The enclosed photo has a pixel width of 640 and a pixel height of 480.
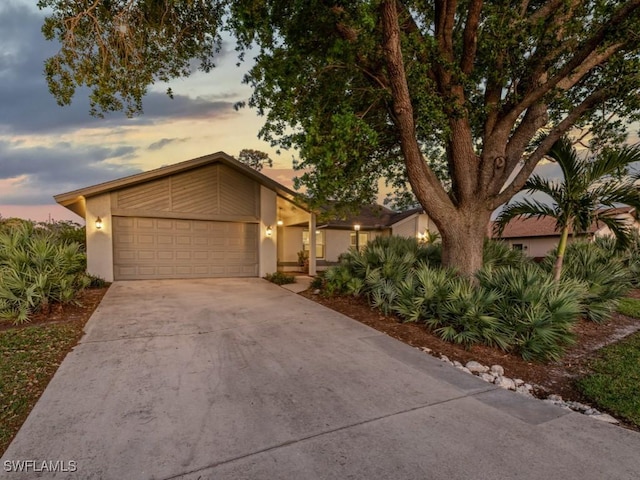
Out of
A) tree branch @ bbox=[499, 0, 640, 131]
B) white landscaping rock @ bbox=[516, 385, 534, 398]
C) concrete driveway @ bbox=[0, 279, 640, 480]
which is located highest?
tree branch @ bbox=[499, 0, 640, 131]

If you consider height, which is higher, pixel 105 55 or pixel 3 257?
pixel 105 55

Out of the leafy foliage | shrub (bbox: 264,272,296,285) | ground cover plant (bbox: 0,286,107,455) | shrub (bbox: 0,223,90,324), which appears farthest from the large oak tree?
ground cover plant (bbox: 0,286,107,455)

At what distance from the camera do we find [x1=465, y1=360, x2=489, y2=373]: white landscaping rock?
14.8ft

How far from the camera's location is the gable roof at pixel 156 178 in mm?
10265

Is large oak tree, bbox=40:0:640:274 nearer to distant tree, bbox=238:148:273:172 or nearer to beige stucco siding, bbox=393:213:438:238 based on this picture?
beige stucco siding, bbox=393:213:438:238

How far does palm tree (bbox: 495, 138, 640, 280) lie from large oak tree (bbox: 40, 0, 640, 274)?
0.72 metres

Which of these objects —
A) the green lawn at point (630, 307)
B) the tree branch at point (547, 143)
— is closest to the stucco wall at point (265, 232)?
the tree branch at point (547, 143)

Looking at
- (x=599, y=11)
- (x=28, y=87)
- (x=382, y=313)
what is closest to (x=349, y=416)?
(x=382, y=313)

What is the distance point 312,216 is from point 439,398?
420 inches

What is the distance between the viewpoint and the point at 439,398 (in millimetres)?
3545

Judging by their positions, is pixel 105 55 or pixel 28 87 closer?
pixel 105 55

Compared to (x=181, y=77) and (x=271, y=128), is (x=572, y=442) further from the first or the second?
(x=181, y=77)

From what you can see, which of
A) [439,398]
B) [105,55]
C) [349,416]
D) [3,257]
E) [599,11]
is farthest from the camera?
[105,55]

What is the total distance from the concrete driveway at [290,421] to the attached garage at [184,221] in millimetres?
6733
